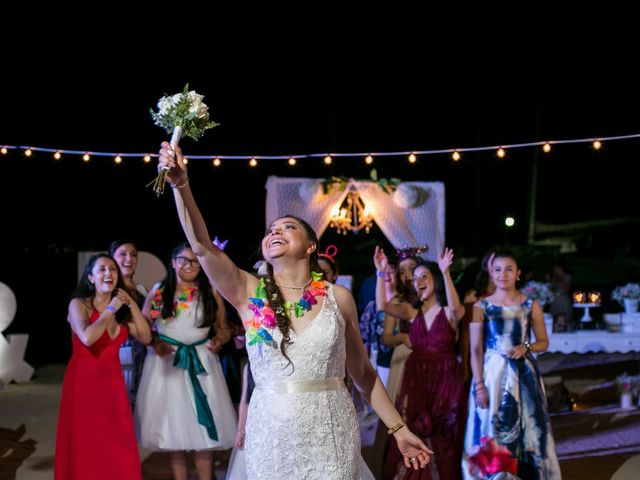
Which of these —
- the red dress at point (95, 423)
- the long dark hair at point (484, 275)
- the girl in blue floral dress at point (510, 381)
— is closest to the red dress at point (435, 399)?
the girl in blue floral dress at point (510, 381)

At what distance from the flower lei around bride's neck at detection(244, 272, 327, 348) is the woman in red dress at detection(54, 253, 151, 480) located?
2.12 m

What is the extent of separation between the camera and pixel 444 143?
1356 centimetres

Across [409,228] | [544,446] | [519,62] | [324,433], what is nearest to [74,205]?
[409,228]

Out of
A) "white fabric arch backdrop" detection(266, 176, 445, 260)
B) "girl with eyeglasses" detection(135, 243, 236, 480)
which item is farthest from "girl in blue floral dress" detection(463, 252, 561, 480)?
"white fabric arch backdrop" detection(266, 176, 445, 260)

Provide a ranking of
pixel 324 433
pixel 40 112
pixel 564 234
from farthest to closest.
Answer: pixel 564 234 < pixel 40 112 < pixel 324 433

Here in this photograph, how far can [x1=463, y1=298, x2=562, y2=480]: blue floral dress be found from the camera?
5148mm

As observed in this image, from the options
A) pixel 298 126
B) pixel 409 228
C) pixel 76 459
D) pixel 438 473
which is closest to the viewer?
pixel 76 459

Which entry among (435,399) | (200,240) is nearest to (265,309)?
(200,240)

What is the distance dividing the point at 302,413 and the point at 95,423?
2.36m

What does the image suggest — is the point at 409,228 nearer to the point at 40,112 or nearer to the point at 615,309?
the point at 615,309

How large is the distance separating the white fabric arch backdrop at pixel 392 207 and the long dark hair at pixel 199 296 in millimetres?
5181

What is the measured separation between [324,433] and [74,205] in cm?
1113

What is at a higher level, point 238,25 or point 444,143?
point 238,25

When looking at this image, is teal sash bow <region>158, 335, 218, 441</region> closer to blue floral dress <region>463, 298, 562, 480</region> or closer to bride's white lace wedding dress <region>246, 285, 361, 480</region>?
blue floral dress <region>463, 298, 562, 480</region>
